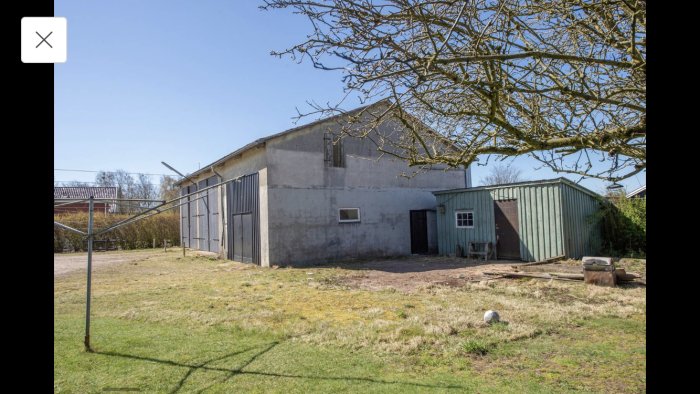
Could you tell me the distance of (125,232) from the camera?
29031 mm

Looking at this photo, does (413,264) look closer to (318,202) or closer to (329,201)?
(329,201)

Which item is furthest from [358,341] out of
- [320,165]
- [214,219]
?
[214,219]

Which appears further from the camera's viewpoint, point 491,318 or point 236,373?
point 491,318

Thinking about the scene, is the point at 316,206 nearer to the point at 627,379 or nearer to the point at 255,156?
the point at 255,156

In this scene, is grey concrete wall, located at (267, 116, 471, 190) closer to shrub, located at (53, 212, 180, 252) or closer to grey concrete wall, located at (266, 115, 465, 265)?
grey concrete wall, located at (266, 115, 465, 265)

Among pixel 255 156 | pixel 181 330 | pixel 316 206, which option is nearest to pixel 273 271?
pixel 316 206

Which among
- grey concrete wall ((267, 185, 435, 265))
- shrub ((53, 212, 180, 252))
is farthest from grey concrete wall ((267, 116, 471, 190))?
shrub ((53, 212, 180, 252))

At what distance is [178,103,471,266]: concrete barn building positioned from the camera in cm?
1569

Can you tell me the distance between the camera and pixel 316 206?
16.5 meters

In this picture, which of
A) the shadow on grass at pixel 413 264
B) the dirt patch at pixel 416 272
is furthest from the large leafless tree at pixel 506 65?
the shadow on grass at pixel 413 264
